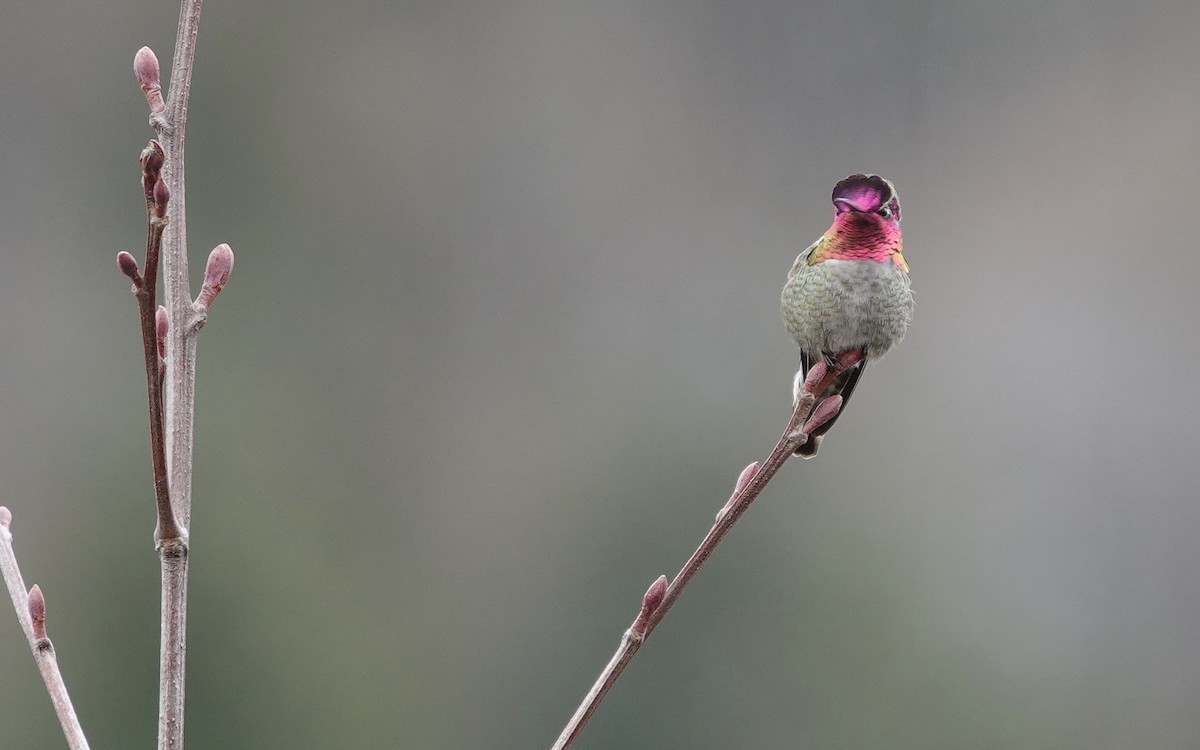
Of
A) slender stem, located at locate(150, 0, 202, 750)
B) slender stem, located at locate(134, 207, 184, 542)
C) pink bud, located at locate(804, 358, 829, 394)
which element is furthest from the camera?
pink bud, located at locate(804, 358, 829, 394)

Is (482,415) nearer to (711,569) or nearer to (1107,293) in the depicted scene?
(711,569)

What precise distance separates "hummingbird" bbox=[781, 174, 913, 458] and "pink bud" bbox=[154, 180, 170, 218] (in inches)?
40.9

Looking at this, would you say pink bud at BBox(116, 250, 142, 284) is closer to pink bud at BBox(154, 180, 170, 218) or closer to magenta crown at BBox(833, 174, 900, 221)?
pink bud at BBox(154, 180, 170, 218)

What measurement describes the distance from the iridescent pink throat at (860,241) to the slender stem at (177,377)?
1.04 m

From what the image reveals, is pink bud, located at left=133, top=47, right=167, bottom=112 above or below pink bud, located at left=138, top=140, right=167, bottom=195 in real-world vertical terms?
above

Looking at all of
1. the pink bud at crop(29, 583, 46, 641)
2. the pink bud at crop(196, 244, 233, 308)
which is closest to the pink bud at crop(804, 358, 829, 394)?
the pink bud at crop(196, 244, 233, 308)

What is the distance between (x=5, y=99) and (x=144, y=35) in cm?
300

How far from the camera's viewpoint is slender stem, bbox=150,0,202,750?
1.32 m

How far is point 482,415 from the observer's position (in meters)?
26.6

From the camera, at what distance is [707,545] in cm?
148

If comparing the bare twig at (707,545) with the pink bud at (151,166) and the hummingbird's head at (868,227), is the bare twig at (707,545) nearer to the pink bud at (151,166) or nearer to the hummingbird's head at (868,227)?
the hummingbird's head at (868,227)

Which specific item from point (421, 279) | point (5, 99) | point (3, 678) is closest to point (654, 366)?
point (421, 279)

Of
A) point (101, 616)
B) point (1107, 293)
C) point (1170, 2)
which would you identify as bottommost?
point (101, 616)

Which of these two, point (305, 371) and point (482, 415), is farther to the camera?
point (482, 415)
